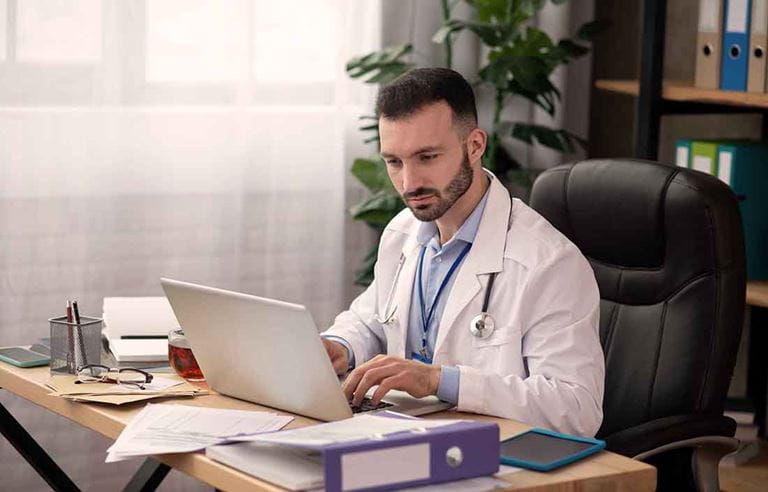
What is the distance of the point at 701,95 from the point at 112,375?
5.62 ft

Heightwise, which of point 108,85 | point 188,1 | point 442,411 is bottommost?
point 442,411

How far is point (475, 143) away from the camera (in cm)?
243

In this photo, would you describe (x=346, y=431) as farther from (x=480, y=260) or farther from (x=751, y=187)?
(x=751, y=187)

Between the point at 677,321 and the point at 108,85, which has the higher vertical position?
the point at 108,85

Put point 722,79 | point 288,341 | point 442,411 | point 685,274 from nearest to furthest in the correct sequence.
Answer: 1. point 288,341
2. point 442,411
3. point 685,274
4. point 722,79

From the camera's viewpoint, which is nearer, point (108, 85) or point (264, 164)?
point (108, 85)

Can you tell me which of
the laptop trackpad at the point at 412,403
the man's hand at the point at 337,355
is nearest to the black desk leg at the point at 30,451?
the man's hand at the point at 337,355

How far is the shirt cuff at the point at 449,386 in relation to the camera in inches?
82.0

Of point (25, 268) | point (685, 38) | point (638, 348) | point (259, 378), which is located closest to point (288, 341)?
point (259, 378)

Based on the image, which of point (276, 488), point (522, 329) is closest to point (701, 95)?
point (522, 329)

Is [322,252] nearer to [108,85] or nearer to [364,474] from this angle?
[108,85]

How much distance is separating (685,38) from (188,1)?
1.53 meters

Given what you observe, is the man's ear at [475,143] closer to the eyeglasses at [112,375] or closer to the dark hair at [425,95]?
the dark hair at [425,95]

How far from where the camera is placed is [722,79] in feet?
10.9
